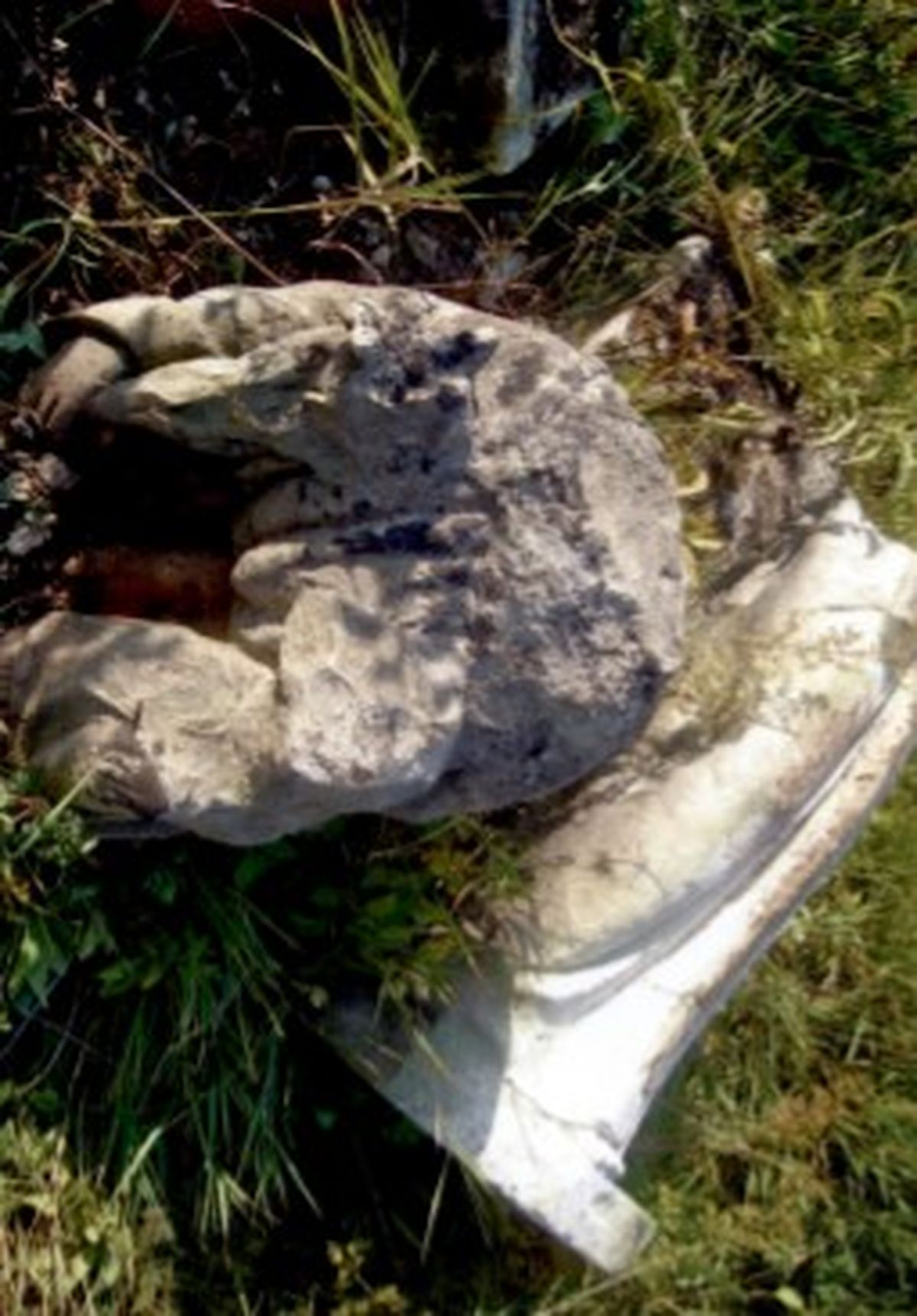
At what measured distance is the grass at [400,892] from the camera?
261 cm

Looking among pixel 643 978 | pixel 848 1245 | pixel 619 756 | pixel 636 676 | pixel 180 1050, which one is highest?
pixel 636 676

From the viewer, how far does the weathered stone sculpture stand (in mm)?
1966

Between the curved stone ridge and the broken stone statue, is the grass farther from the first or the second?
the broken stone statue

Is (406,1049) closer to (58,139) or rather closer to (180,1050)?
(180,1050)

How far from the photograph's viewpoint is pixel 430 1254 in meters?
3.33

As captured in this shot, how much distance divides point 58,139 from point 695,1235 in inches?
103

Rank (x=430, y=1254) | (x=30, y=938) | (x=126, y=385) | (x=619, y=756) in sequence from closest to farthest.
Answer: (x=126, y=385)
(x=30, y=938)
(x=619, y=756)
(x=430, y=1254)

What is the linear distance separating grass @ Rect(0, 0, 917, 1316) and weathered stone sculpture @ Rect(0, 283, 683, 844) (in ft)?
1.09

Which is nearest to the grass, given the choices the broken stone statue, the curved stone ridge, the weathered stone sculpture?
the curved stone ridge

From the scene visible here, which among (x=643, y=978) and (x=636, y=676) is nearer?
(x=636, y=676)

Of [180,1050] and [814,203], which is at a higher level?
[814,203]

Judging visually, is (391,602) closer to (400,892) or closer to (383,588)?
(383,588)

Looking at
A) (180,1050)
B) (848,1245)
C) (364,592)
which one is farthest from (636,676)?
(848,1245)

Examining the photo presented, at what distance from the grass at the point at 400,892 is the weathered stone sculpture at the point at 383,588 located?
0.33m
